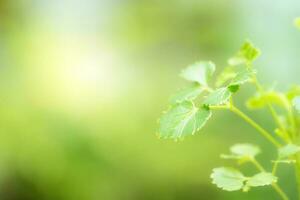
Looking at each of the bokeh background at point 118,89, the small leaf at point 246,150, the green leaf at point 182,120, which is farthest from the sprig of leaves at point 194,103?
the bokeh background at point 118,89

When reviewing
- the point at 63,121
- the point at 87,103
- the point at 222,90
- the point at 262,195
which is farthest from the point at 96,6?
the point at 222,90

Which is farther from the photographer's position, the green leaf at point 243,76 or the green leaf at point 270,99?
the green leaf at point 270,99

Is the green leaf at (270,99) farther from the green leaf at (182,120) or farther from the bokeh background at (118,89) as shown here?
the bokeh background at (118,89)

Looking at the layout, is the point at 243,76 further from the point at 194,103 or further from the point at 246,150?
the point at 246,150

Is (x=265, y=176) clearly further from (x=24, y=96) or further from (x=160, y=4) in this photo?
(x=160, y=4)

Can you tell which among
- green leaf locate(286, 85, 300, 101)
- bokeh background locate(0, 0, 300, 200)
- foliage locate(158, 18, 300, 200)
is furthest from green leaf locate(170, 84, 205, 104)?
bokeh background locate(0, 0, 300, 200)

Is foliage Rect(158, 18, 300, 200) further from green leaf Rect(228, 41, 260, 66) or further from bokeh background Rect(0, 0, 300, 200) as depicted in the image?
bokeh background Rect(0, 0, 300, 200)
